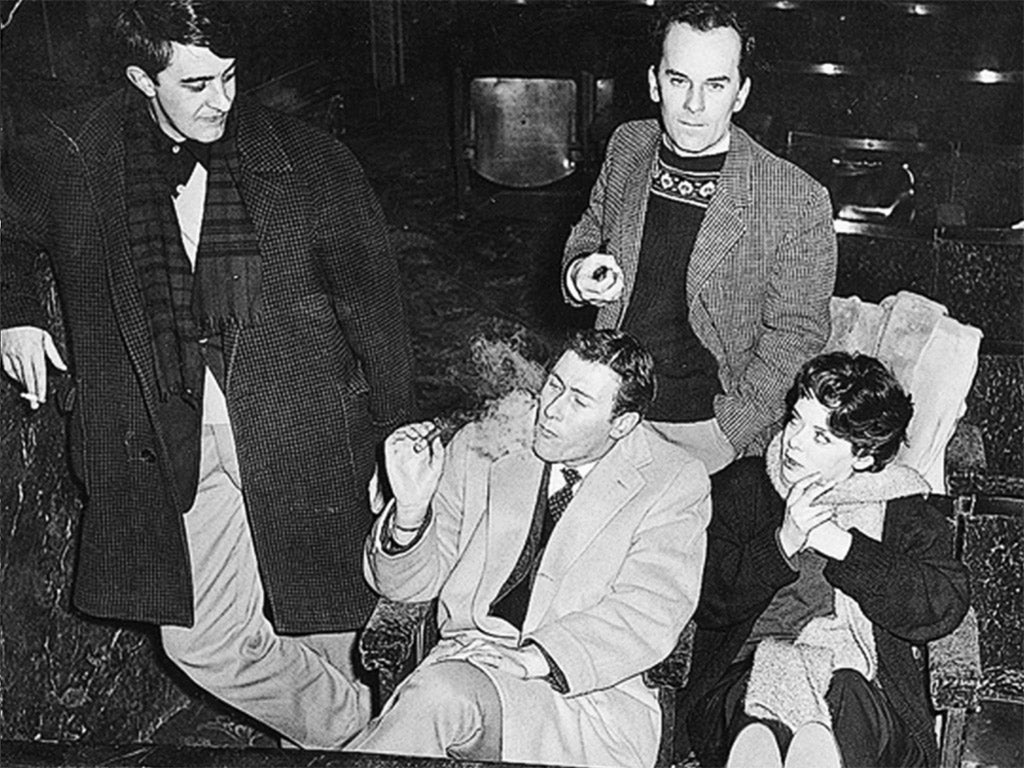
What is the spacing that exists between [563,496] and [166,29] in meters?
1.04

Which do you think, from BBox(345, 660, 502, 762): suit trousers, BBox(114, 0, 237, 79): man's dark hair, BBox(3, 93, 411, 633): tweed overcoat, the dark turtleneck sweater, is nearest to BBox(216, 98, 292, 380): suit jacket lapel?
BBox(3, 93, 411, 633): tweed overcoat

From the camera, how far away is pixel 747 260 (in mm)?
3117

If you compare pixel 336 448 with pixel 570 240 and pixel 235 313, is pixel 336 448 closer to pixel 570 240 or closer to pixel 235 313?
pixel 235 313

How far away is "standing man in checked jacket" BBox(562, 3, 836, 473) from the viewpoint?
3092 mm

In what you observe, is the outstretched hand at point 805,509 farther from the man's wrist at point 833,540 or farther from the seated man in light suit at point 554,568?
the seated man in light suit at point 554,568

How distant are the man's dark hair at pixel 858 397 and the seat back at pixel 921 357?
17.1 inches

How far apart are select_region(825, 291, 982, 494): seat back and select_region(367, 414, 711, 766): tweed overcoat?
0.56 metres

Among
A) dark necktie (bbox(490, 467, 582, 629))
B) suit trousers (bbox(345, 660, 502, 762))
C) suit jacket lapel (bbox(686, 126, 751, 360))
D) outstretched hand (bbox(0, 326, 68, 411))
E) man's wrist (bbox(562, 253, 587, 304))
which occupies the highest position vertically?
suit jacket lapel (bbox(686, 126, 751, 360))

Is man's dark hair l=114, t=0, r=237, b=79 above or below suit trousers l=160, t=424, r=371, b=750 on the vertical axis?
above

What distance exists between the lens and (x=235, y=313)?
3174 mm

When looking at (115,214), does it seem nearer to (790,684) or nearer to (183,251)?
(183,251)

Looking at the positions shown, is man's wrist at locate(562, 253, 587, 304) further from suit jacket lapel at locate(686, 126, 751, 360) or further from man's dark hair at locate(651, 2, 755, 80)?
man's dark hair at locate(651, 2, 755, 80)

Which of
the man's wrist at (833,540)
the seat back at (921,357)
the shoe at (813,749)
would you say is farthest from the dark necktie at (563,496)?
the seat back at (921,357)

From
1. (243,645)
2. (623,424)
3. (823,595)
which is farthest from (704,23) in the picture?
(243,645)
